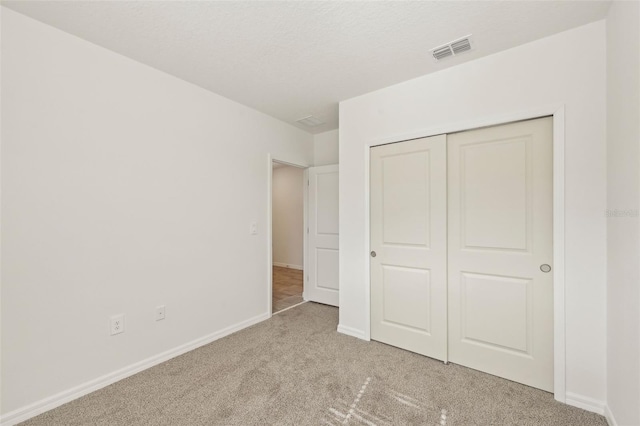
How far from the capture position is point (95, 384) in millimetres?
1941

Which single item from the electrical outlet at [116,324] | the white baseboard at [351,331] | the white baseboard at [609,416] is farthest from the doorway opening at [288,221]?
the white baseboard at [609,416]

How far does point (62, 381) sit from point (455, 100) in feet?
11.7

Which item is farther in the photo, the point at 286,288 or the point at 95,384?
the point at 286,288

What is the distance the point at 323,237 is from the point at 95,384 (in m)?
2.72

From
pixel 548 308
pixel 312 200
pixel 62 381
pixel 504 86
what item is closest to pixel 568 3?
pixel 504 86

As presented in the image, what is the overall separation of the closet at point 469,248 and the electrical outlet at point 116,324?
7.11 ft

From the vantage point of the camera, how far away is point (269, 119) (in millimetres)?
3387

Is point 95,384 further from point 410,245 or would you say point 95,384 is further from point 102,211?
point 410,245

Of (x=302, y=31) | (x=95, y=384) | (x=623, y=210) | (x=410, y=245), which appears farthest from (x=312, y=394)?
(x=302, y=31)

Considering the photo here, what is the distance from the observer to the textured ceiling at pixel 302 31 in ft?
5.35

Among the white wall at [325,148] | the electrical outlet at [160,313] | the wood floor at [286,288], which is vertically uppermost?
the white wall at [325,148]

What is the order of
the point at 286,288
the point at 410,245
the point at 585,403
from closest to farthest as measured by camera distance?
1. the point at 585,403
2. the point at 410,245
3. the point at 286,288

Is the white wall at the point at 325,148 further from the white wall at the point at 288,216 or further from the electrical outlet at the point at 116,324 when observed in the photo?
the electrical outlet at the point at 116,324

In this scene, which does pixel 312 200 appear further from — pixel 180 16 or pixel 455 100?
pixel 180 16
